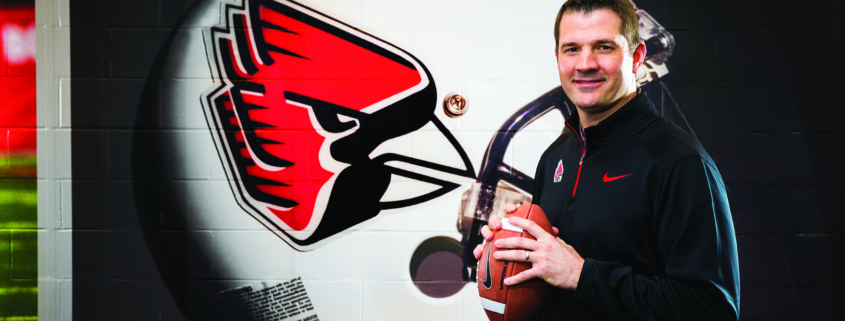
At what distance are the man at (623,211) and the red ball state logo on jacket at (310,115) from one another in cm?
87

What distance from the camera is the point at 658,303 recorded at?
0.82 m

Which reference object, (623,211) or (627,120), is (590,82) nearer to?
(627,120)

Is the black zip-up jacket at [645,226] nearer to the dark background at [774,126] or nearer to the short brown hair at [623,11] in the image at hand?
the short brown hair at [623,11]

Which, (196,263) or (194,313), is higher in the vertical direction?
(196,263)

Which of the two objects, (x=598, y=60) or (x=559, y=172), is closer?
(x=598, y=60)

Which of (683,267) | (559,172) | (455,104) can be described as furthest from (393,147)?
(683,267)

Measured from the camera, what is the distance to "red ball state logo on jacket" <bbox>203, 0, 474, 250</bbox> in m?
1.81

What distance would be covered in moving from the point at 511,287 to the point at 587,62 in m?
0.50

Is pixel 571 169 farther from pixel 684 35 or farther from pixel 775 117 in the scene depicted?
pixel 775 117

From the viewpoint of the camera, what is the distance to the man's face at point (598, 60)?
926 millimetres

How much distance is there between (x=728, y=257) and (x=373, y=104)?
1.31 m

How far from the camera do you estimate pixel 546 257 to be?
2.90 feet

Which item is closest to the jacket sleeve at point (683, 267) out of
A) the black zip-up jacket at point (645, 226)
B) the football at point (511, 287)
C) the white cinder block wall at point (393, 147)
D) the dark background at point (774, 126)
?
the black zip-up jacket at point (645, 226)

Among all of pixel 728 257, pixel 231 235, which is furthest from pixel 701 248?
pixel 231 235
